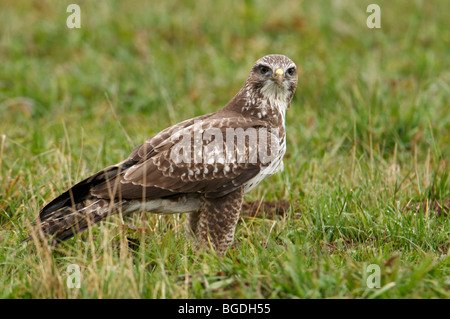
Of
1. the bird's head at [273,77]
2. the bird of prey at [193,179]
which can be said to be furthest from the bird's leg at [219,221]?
the bird's head at [273,77]

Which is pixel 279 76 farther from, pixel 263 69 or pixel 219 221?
pixel 219 221

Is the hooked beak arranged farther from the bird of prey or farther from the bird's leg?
the bird's leg

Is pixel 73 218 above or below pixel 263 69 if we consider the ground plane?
below

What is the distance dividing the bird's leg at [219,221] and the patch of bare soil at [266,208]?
2.07 feet

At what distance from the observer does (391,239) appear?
4.84 meters

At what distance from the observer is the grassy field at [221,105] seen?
161 inches

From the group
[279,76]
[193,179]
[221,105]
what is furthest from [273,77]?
[221,105]

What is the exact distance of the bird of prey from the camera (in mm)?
4801

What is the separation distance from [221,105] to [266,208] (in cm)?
290

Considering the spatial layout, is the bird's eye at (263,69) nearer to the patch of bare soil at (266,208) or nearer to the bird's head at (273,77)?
the bird's head at (273,77)

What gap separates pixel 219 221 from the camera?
4.90 metres

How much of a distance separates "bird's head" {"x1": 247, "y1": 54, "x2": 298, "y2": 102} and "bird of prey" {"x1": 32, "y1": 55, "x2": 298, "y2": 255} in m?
0.01
